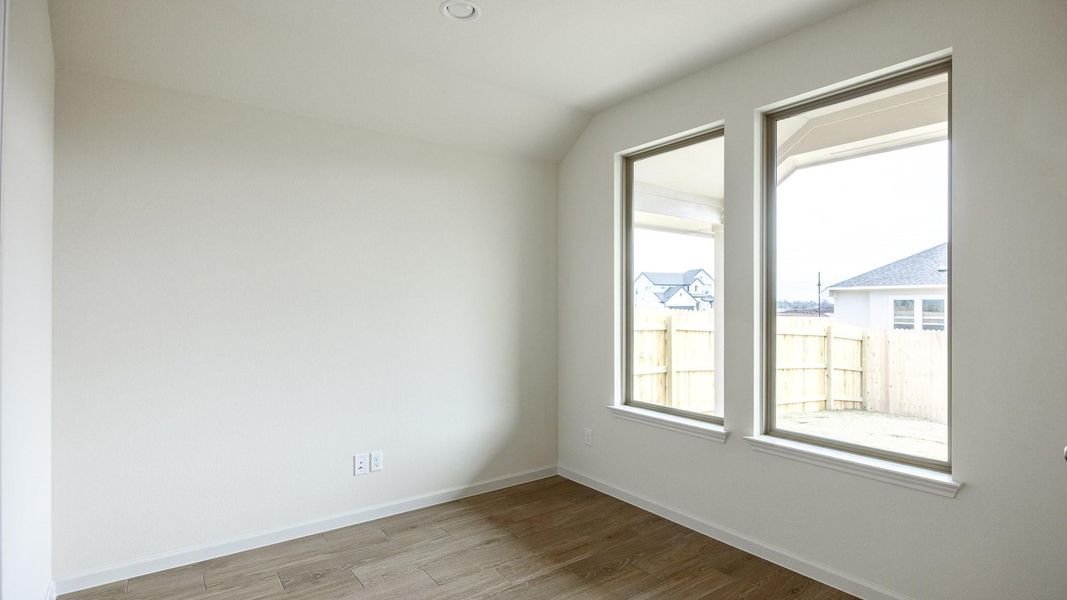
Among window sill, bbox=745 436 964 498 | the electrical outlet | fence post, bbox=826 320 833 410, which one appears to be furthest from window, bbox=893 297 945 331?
the electrical outlet

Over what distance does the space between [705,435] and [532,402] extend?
136 centimetres

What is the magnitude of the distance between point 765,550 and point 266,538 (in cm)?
255

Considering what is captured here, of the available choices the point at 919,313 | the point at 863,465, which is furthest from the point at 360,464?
the point at 919,313

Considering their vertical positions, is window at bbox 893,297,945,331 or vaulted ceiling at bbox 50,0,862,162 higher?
vaulted ceiling at bbox 50,0,862,162

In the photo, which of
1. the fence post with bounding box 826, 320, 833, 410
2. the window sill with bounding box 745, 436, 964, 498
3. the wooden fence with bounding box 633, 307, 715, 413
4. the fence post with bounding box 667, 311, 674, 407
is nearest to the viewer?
the window sill with bounding box 745, 436, 964, 498

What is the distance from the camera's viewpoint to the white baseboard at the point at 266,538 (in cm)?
248

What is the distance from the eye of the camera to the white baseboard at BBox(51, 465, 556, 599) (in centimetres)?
248

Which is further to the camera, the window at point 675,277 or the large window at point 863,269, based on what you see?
the window at point 675,277

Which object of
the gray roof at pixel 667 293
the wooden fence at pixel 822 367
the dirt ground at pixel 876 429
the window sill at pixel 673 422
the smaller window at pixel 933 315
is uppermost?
the gray roof at pixel 667 293

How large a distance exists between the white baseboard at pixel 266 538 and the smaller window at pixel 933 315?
2609mm

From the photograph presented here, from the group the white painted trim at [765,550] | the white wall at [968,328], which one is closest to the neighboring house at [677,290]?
the white wall at [968,328]

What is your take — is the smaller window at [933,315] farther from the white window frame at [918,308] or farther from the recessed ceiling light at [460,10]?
the recessed ceiling light at [460,10]

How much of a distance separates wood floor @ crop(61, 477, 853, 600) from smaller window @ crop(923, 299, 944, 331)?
1.21 metres

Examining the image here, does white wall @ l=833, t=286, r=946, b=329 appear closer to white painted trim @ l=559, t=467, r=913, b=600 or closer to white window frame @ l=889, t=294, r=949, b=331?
white window frame @ l=889, t=294, r=949, b=331
